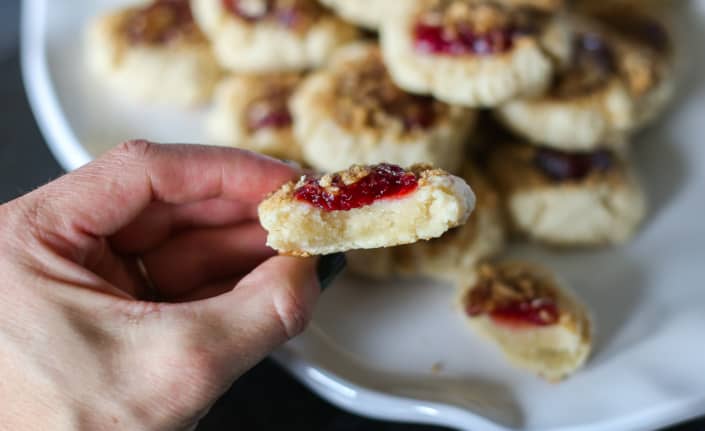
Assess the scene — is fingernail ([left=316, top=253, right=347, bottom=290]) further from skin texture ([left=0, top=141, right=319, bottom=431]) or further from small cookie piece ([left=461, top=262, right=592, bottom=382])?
small cookie piece ([left=461, top=262, right=592, bottom=382])

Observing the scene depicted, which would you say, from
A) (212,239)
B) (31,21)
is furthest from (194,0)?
(212,239)

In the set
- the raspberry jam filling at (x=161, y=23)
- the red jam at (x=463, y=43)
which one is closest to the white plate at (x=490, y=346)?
the raspberry jam filling at (x=161, y=23)

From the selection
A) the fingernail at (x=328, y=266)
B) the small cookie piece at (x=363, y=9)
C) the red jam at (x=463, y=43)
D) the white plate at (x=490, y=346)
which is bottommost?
the white plate at (x=490, y=346)

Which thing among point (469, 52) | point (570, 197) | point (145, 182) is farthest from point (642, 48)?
point (145, 182)

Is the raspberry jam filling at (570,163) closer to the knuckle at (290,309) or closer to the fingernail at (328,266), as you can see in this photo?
the fingernail at (328,266)

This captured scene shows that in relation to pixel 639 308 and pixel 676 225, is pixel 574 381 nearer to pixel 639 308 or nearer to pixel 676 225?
pixel 639 308

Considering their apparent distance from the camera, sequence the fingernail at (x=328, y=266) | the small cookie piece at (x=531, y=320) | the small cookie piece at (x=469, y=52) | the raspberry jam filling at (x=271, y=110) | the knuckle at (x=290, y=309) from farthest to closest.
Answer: the raspberry jam filling at (x=271, y=110)
the small cookie piece at (x=469, y=52)
the small cookie piece at (x=531, y=320)
the fingernail at (x=328, y=266)
the knuckle at (x=290, y=309)
